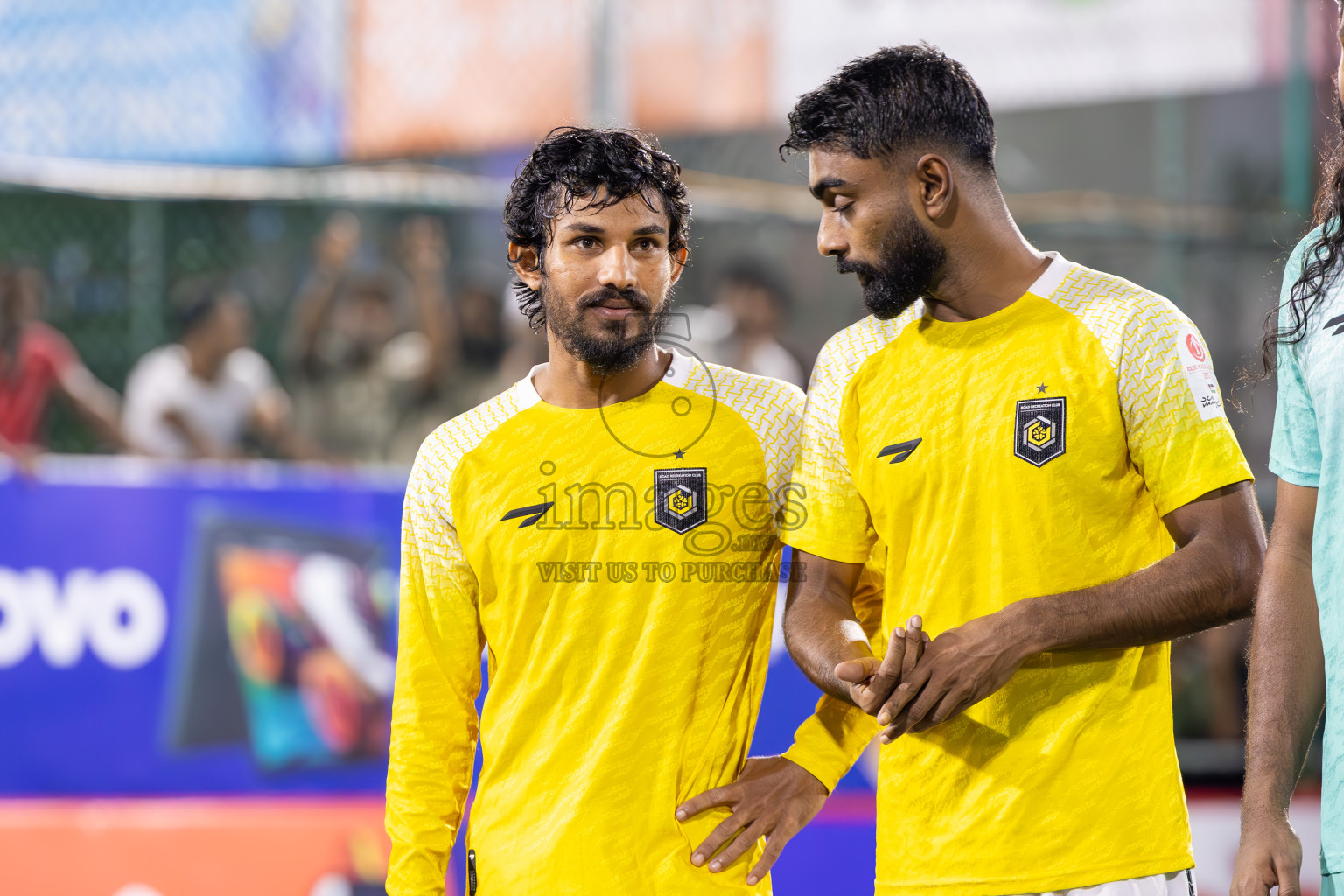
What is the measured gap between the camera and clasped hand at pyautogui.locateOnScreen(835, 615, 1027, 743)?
2299 millimetres

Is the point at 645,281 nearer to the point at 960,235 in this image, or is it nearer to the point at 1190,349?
the point at 960,235

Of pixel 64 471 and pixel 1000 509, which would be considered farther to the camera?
pixel 64 471

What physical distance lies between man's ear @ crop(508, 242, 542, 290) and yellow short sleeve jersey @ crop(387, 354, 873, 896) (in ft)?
0.83

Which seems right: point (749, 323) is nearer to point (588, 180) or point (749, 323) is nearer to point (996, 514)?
point (588, 180)

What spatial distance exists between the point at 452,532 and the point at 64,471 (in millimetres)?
3011

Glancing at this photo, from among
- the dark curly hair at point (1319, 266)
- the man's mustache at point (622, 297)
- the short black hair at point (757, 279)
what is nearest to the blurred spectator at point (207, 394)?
the short black hair at point (757, 279)

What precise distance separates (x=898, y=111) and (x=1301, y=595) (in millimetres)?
1119

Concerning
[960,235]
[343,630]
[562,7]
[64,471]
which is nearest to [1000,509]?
[960,235]

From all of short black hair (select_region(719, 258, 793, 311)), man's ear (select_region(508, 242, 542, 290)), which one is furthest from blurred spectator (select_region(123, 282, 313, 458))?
man's ear (select_region(508, 242, 542, 290))

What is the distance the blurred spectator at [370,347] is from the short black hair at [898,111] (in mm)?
3620

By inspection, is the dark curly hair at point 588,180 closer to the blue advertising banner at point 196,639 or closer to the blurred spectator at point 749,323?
the blue advertising banner at point 196,639

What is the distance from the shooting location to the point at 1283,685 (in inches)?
82.2

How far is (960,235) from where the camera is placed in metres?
2.59

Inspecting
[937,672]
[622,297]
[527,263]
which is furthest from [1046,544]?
[527,263]
